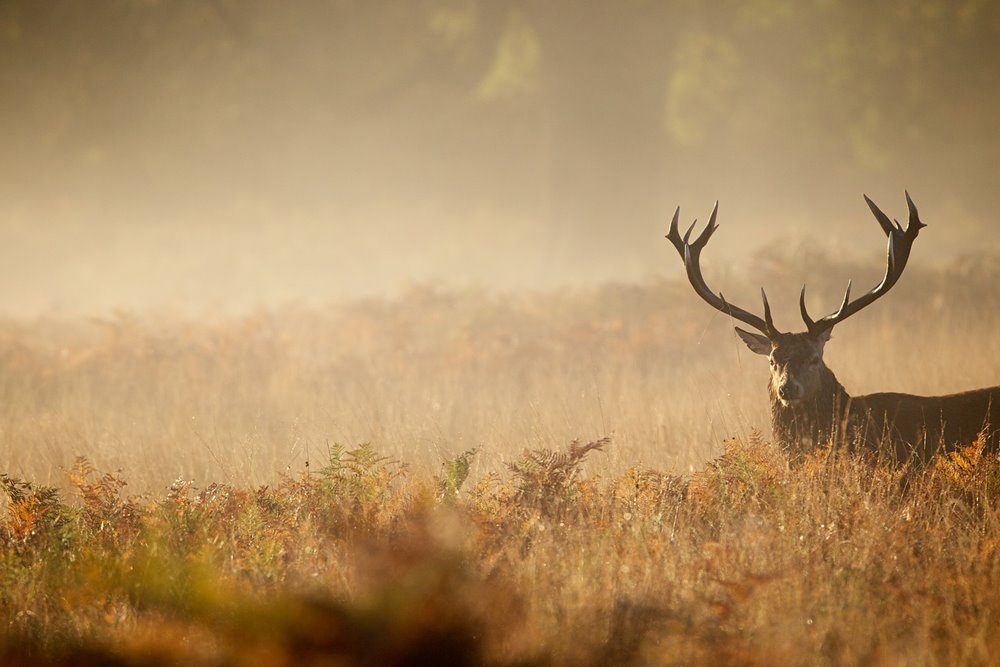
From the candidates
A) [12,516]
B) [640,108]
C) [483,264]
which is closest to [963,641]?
[12,516]

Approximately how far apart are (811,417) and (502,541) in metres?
2.68

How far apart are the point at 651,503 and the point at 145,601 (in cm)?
255

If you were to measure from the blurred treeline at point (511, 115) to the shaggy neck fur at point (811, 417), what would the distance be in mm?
24571

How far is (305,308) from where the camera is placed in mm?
14469

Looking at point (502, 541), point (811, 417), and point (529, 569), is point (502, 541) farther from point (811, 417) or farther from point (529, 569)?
point (811, 417)

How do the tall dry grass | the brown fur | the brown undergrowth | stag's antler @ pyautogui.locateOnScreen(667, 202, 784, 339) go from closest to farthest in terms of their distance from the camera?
the brown undergrowth
the brown fur
stag's antler @ pyautogui.locateOnScreen(667, 202, 784, 339)
the tall dry grass

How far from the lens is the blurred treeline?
28.9 metres

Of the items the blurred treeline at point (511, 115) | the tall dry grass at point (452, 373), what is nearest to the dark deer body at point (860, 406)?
the tall dry grass at point (452, 373)

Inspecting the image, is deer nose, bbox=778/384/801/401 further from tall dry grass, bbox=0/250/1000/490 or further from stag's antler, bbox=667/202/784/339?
tall dry grass, bbox=0/250/1000/490

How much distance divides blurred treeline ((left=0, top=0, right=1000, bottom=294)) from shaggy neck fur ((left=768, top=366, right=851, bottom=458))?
24571 mm

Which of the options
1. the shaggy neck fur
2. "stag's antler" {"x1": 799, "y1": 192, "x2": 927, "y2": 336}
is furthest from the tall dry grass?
"stag's antler" {"x1": 799, "y1": 192, "x2": 927, "y2": 336}

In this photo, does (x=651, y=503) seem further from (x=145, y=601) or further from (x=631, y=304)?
(x=631, y=304)

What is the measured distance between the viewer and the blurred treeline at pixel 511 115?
28906mm

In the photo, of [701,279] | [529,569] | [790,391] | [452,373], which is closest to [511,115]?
[452,373]
